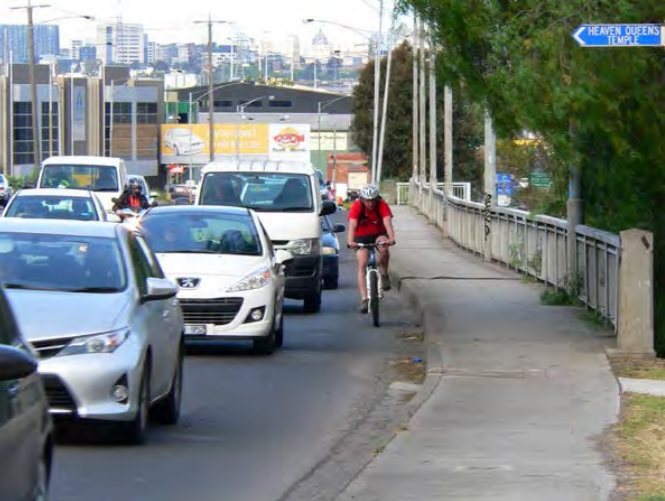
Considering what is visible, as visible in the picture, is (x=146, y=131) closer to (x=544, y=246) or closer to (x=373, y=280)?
(x=544, y=246)

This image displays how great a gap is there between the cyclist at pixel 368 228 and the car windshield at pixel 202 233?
2795mm

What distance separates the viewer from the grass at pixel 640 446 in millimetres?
8648

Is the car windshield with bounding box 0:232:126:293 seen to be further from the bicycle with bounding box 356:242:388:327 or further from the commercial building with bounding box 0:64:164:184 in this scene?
the commercial building with bounding box 0:64:164:184

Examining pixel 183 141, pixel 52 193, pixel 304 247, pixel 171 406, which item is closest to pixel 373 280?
A: pixel 304 247

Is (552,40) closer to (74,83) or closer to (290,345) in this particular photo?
(290,345)

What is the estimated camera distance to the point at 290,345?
58.5 feet

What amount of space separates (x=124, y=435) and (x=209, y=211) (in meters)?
7.34

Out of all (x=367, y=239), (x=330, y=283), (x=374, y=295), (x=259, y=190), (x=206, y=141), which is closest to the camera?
(x=374, y=295)

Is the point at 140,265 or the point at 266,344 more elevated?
the point at 140,265

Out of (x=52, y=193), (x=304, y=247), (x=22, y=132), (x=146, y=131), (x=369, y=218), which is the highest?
(x=146, y=131)

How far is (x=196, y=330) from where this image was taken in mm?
15758

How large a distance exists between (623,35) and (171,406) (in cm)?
480

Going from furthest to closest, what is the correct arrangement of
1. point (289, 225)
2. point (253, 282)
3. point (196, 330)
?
point (289, 225) → point (253, 282) → point (196, 330)

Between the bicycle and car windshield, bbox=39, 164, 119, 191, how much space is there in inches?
705
